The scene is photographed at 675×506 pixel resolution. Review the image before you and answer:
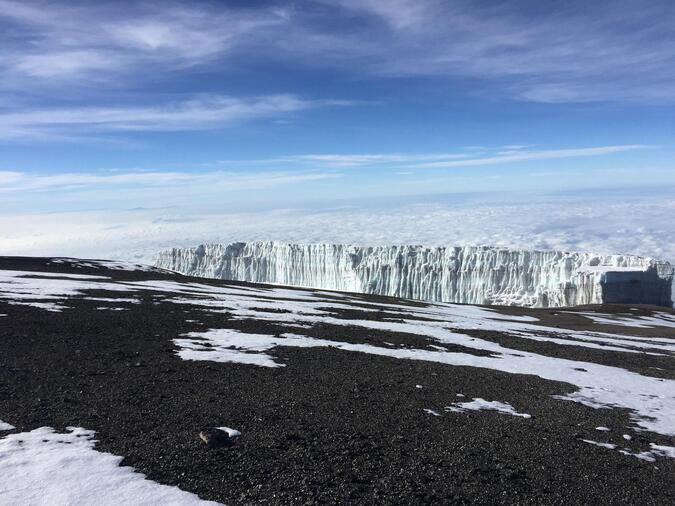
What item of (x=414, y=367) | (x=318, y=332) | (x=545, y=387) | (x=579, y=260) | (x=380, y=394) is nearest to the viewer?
(x=380, y=394)

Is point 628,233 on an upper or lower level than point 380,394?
upper

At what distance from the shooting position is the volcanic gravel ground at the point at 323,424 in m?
7.13

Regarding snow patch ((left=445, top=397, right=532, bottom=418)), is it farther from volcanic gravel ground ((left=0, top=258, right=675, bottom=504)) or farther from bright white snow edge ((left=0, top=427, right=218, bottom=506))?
bright white snow edge ((left=0, top=427, right=218, bottom=506))

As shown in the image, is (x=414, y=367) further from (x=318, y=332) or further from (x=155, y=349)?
(x=155, y=349)

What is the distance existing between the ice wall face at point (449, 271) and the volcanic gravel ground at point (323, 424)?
60.4m

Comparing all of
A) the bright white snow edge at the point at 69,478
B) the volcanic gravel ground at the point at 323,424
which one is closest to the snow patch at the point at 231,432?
the volcanic gravel ground at the point at 323,424


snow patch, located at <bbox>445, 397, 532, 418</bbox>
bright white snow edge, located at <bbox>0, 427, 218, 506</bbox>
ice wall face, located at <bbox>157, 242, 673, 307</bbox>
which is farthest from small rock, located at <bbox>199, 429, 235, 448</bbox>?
ice wall face, located at <bbox>157, 242, 673, 307</bbox>

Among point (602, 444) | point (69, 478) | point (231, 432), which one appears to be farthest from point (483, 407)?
point (69, 478)

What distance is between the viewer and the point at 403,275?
86750 millimetres

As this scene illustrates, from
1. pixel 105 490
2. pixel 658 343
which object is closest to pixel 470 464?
pixel 105 490

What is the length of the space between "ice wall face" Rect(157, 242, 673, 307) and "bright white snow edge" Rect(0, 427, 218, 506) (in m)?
69.5

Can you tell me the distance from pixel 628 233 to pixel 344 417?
21614 cm

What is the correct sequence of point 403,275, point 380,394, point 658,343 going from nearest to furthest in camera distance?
point 380,394 → point 658,343 → point 403,275

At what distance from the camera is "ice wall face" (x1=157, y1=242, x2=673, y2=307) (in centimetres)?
6662
